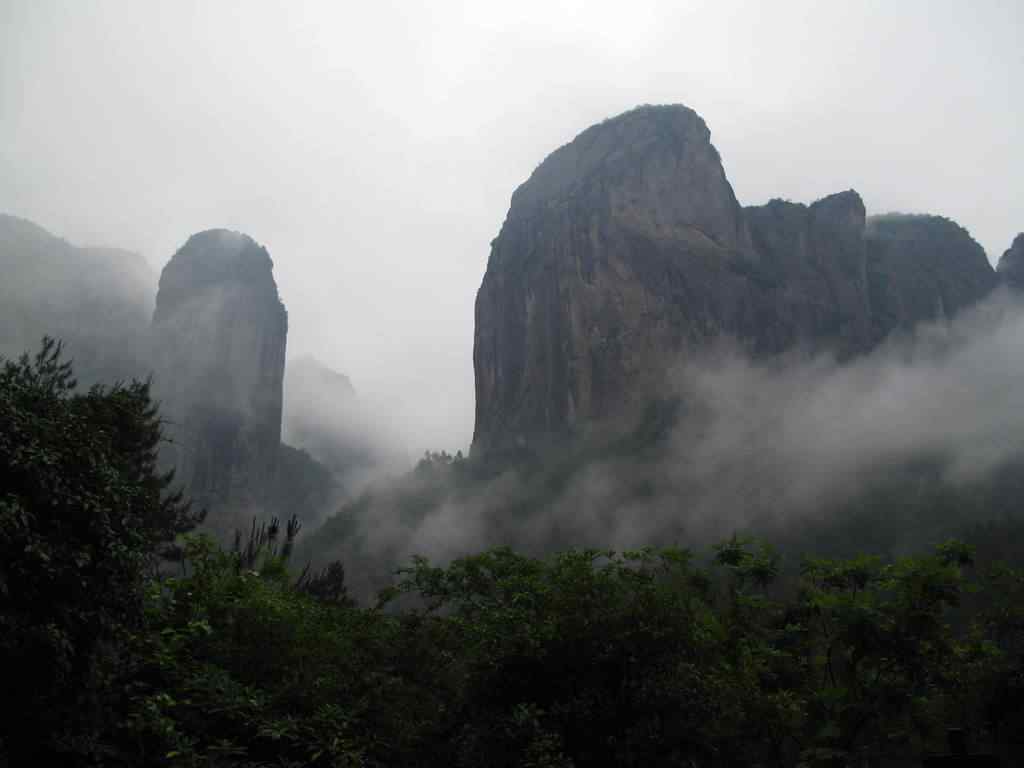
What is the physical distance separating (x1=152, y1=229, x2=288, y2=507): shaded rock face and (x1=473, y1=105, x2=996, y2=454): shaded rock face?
31749 millimetres

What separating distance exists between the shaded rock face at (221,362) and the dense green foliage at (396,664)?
3688 inches

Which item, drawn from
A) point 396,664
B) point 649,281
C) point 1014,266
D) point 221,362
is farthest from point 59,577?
point 1014,266

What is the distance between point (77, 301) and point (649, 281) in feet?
279

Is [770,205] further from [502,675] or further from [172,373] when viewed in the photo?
[502,675]

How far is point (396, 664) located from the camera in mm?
12656

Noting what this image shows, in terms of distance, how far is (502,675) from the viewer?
986 centimetres

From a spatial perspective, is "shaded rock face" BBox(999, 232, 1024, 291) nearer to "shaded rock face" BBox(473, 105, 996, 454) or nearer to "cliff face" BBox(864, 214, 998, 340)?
"cliff face" BBox(864, 214, 998, 340)

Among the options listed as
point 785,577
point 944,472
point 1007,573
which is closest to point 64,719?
point 1007,573

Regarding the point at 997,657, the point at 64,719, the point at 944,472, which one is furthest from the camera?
the point at 944,472

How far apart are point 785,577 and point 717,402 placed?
1655 inches

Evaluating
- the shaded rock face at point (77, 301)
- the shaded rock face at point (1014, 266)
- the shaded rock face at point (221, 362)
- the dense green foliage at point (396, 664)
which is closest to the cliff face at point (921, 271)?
the shaded rock face at point (1014, 266)

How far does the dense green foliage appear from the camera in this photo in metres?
6.35

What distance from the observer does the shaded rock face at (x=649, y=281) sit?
101688 millimetres

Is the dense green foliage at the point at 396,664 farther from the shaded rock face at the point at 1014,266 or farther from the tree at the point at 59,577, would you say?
the shaded rock face at the point at 1014,266
